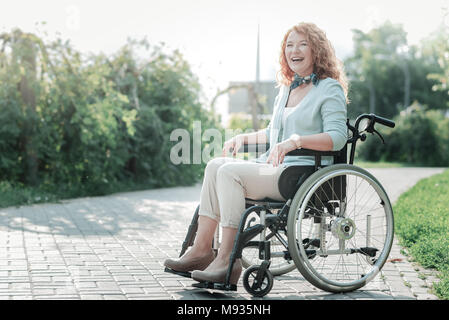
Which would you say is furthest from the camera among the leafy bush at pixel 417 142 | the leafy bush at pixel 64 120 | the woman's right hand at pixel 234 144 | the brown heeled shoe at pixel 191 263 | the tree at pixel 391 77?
the tree at pixel 391 77

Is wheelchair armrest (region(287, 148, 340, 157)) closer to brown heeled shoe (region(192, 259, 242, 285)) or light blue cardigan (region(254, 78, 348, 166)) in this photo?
light blue cardigan (region(254, 78, 348, 166))

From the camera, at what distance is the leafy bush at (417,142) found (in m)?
24.0

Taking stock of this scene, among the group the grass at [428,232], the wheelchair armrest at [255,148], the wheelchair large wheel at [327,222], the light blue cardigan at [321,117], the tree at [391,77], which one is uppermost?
the tree at [391,77]

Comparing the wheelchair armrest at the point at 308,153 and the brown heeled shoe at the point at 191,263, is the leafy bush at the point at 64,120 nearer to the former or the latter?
the brown heeled shoe at the point at 191,263

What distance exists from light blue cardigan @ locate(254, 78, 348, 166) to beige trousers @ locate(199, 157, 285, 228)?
158mm

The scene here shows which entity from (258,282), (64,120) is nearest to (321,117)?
(258,282)

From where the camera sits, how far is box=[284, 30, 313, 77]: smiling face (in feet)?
12.0

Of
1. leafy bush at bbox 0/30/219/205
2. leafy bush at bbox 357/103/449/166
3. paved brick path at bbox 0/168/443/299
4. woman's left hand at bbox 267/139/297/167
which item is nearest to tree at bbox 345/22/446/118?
leafy bush at bbox 357/103/449/166

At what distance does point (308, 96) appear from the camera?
3.58m

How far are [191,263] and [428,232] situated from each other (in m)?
2.27

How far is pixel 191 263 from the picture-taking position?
3.49 m

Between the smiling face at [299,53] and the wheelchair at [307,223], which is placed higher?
the smiling face at [299,53]

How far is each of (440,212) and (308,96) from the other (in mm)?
2620

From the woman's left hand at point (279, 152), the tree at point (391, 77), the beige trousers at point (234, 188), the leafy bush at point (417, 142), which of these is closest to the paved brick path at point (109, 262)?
the beige trousers at point (234, 188)
